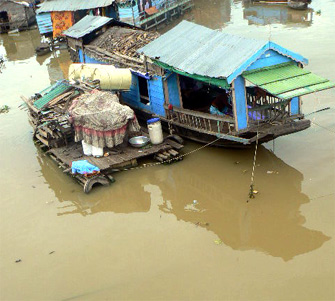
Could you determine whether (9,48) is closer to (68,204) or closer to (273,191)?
(68,204)

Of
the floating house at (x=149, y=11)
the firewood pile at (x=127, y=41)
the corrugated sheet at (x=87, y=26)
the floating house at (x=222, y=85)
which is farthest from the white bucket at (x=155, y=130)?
the floating house at (x=149, y=11)

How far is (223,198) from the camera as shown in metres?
10.2

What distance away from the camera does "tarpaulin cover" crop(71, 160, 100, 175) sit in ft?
35.0

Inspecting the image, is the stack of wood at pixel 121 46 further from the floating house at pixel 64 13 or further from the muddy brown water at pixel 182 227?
the floating house at pixel 64 13

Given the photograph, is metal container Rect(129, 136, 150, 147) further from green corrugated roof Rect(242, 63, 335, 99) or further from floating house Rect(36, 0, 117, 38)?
floating house Rect(36, 0, 117, 38)

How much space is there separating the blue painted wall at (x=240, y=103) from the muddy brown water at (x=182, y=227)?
49.1 inches

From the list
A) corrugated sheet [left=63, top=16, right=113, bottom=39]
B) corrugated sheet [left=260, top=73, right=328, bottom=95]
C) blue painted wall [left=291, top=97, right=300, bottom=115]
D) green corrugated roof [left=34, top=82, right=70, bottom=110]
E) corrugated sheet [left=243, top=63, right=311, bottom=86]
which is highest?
corrugated sheet [left=63, top=16, right=113, bottom=39]

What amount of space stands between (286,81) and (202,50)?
2.47 m

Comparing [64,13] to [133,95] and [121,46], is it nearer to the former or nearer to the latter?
[121,46]

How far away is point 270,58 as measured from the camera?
10.3 m

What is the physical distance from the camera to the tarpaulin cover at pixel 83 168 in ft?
35.0

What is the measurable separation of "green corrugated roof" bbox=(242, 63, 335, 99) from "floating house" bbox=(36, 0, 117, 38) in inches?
588

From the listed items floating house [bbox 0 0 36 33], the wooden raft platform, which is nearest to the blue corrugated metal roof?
the wooden raft platform

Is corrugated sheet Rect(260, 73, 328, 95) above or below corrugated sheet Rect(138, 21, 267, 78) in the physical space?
below
